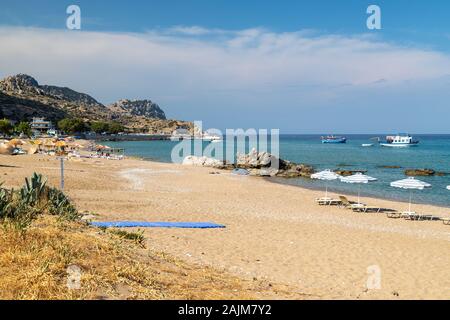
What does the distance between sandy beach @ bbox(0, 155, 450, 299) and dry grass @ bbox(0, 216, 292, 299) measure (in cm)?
150

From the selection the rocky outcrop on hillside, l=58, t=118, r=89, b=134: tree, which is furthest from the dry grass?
the rocky outcrop on hillside

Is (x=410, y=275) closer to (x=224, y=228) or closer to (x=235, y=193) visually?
(x=224, y=228)

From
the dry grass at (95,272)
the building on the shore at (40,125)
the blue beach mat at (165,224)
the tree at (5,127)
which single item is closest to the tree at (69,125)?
the building on the shore at (40,125)

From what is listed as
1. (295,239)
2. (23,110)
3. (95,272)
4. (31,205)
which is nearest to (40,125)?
(23,110)

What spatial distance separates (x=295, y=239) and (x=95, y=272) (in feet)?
31.0

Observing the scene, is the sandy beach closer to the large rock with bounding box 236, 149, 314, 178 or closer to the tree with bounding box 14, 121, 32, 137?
the large rock with bounding box 236, 149, 314, 178

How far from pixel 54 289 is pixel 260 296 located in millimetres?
3423

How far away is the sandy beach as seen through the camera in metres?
10.5

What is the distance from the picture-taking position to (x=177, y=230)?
15.4 meters

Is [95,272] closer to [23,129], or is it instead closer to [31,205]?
[31,205]

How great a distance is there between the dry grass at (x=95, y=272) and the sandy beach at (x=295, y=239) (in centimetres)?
150

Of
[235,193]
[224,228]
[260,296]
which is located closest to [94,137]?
[235,193]

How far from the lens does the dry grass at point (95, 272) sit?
6188 mm

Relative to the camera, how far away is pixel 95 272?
7.05 metres
